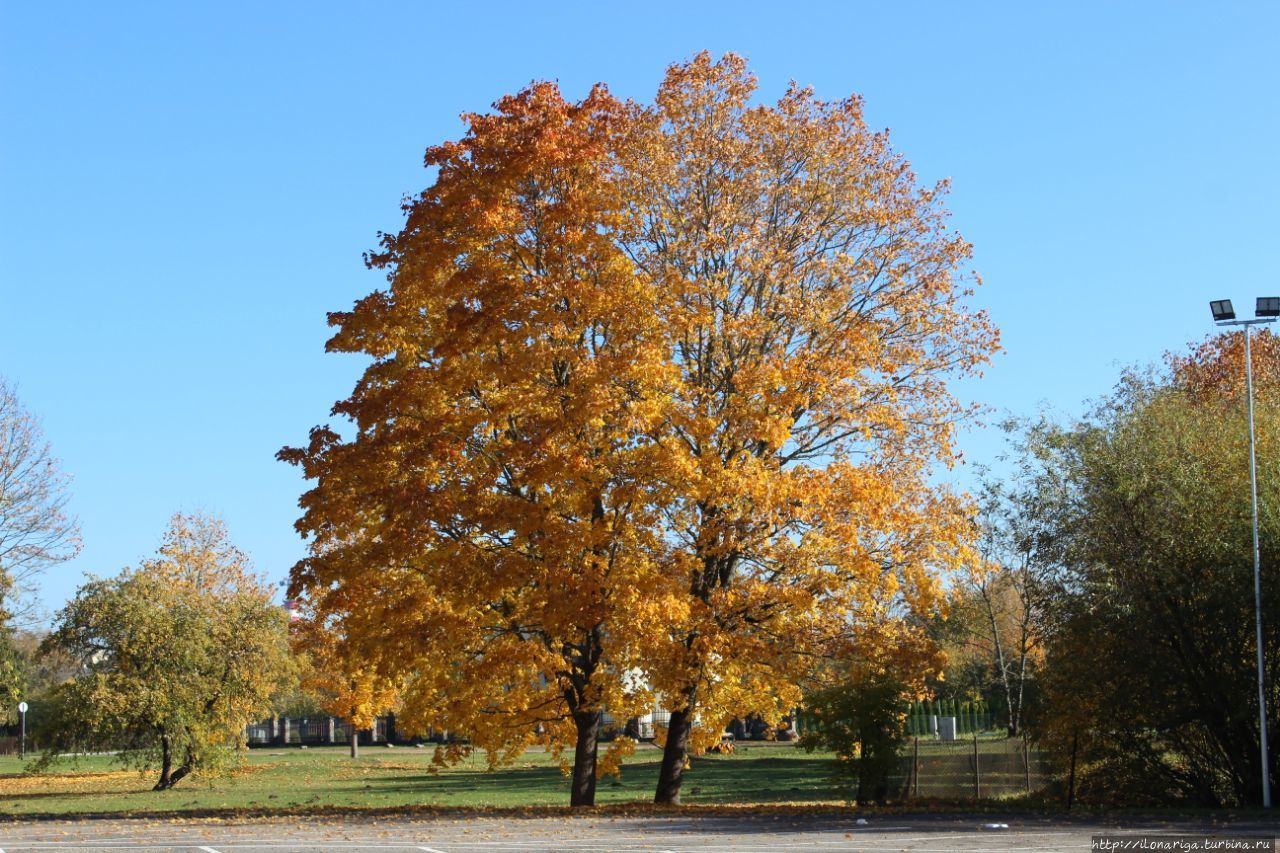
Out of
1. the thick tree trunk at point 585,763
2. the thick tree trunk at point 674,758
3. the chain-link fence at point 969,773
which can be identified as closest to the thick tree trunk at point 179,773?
the thick tree trunk at point 585,763

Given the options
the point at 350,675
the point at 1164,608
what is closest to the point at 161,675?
the point at 350,675

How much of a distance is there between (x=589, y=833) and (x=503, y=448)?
6.30 m

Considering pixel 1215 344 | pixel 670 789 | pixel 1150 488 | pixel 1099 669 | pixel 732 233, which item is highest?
pixel 1215 344

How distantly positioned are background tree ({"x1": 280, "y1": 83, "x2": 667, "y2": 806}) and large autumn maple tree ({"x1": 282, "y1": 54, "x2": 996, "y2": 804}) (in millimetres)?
54

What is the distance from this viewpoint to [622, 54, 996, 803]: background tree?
2064cm

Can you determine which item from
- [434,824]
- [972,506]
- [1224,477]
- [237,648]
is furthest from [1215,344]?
[434,824]

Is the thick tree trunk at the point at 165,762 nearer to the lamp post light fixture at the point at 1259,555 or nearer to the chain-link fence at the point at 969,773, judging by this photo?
the chain-link fence at the point at 969,773

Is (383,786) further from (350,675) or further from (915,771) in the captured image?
(915,771)

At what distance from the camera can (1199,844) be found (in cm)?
1583

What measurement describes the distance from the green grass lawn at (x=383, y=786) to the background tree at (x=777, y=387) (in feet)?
22.1

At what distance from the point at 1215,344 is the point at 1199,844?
40.9 m

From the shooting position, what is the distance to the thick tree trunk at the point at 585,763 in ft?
76.4

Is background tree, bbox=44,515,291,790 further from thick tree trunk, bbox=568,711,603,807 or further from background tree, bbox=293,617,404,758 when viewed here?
thick tree trunk, bbox=568,711,603,807

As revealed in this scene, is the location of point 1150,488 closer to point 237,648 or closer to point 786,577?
point 786,577
